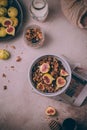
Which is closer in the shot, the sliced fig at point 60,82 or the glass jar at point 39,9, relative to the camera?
the sliced fig at point 60,82

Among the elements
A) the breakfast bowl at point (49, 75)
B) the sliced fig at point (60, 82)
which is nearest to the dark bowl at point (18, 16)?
the breakfast bowl at point (49, 75)

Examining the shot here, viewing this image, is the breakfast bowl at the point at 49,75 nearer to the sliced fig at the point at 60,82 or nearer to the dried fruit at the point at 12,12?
the sliced fig at the point at 60,82

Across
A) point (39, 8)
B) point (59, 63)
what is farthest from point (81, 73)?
point (39, 8)

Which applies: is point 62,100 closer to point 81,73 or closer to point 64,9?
point 81,73

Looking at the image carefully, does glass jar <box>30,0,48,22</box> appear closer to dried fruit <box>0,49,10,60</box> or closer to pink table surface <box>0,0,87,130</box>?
pink table surface <box>0,0,87,130</box>

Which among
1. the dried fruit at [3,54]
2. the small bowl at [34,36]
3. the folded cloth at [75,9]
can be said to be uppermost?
the folded cloth at [75,9]

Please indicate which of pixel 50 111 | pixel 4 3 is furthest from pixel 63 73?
pixel 4 3

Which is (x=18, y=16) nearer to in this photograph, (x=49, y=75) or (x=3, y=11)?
(x=3, y=11)
